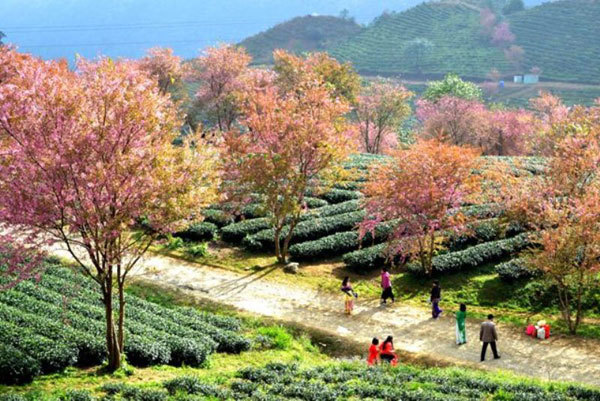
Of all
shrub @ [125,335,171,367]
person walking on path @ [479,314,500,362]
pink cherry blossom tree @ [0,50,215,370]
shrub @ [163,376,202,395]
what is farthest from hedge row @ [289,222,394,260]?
shrub @ [163,376,202,395]

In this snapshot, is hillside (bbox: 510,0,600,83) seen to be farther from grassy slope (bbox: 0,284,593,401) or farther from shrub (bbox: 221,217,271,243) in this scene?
grassy slope (bbox: 0,284,593,401)

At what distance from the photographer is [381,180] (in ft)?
88.4

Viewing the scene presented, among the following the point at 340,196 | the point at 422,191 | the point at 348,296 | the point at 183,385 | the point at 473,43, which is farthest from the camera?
the point at 473,43

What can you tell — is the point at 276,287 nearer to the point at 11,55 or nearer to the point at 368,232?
the point at 368,232

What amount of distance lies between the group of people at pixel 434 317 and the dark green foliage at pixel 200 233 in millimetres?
10455

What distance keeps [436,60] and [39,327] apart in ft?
415

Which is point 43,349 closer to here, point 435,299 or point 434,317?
point 435,299

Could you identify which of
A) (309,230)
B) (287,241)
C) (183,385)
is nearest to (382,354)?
(183,385)

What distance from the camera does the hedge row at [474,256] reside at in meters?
27.6

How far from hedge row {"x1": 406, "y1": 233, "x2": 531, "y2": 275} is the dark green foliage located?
36.7ft

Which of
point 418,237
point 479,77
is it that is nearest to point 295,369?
point 418,237

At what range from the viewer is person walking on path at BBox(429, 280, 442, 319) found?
23.7 metres

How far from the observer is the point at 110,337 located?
53.0 ft

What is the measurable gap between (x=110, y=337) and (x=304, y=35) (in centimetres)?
16447
